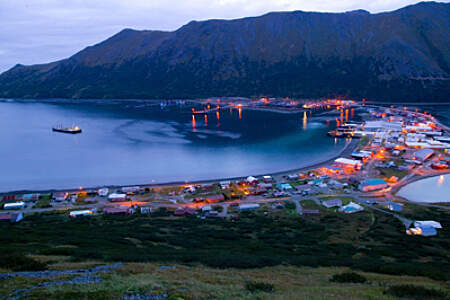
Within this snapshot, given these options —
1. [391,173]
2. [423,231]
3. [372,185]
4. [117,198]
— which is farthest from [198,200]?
[391,173]

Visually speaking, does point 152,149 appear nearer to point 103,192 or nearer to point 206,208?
point 103,192

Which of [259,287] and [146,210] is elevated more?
[259,287]

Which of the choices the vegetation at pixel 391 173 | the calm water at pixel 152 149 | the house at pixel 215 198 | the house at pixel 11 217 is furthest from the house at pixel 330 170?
the house at pixel 11 217

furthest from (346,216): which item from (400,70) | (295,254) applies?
(400,70)

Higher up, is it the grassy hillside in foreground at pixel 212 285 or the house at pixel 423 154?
the grassy hillside in foreground at pixel 212 285

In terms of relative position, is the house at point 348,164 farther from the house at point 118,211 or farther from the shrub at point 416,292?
the shrub at point 416,292

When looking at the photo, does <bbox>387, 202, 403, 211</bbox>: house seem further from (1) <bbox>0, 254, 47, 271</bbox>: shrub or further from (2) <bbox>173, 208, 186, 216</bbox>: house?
(1) <bbox>0, 254, 47, 271</bbox>: shrub

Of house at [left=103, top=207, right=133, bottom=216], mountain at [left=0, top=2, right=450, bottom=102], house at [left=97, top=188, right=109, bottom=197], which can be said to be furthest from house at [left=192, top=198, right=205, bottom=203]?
mountain at [left=0, top=2, right=450, bottom=102]
